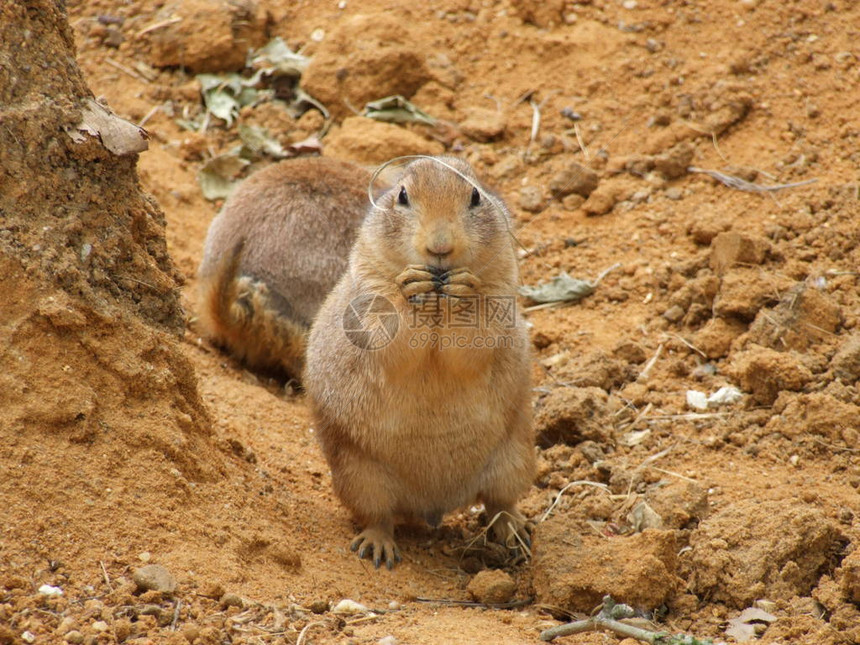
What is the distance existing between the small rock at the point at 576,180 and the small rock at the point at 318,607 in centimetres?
493

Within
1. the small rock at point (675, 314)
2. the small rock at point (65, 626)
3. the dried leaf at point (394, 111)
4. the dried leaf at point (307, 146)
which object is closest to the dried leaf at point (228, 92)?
the dried leaf at point (307, 146)

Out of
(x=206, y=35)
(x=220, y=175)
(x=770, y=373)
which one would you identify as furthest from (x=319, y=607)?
(x=206, y=35)

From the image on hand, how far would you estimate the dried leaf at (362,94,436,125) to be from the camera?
9305 mm

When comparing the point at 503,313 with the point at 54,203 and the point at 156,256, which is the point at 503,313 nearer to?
the point at 156,256

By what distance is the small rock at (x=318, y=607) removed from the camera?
438 centimetres

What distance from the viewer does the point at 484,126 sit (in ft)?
29.8

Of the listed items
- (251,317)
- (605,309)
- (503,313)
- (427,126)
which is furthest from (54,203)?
(427,126)

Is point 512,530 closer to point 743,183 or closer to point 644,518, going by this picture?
point 644,518

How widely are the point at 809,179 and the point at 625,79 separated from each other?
213 cm

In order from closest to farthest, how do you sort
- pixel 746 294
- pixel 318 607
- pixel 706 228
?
pixel 318 607
pixel 746 294
pixel 706 228

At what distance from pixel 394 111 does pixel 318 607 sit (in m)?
5.95

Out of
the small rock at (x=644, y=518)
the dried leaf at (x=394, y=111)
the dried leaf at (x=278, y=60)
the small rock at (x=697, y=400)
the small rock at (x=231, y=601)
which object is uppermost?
the dried leaf at (x=278, y=60)

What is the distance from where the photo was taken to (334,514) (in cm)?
573

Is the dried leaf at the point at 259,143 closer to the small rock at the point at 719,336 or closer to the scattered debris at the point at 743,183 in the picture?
the scattered debris at the point at 743,183
